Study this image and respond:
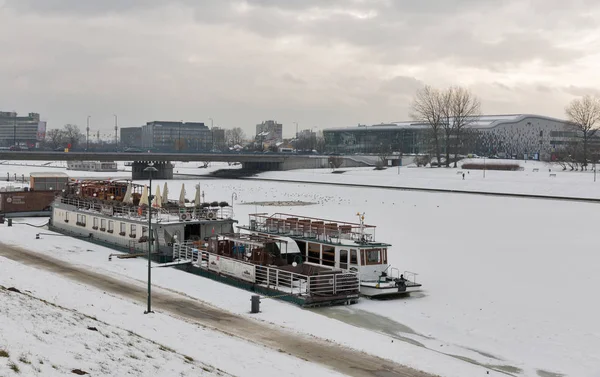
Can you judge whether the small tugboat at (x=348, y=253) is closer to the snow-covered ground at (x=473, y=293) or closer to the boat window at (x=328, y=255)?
the boat window at (x=328, y=255)

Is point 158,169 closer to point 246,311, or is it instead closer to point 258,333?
point 246,311

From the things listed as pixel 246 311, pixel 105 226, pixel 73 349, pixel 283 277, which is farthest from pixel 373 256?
pixel 105 226

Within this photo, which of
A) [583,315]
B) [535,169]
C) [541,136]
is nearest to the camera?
[583,315]

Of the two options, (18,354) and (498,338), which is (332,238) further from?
(18,354)

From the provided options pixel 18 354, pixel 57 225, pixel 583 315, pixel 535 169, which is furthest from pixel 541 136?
pixel 18 354

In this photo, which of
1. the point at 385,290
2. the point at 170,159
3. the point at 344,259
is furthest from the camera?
the point at 170,159

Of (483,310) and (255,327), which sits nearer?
(255,327)

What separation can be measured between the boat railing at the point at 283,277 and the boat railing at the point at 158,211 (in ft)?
17.8

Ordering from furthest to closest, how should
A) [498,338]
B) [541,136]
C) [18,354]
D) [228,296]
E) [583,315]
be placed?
[541,136]
[228,296]
[583,315]
[498,338]
[18,354]

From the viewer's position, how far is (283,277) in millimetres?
32344

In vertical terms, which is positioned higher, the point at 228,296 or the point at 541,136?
the point at 541,136

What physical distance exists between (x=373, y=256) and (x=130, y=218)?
19.7 m

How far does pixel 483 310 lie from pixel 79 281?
1863 centimetres

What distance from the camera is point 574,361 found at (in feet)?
72.2
